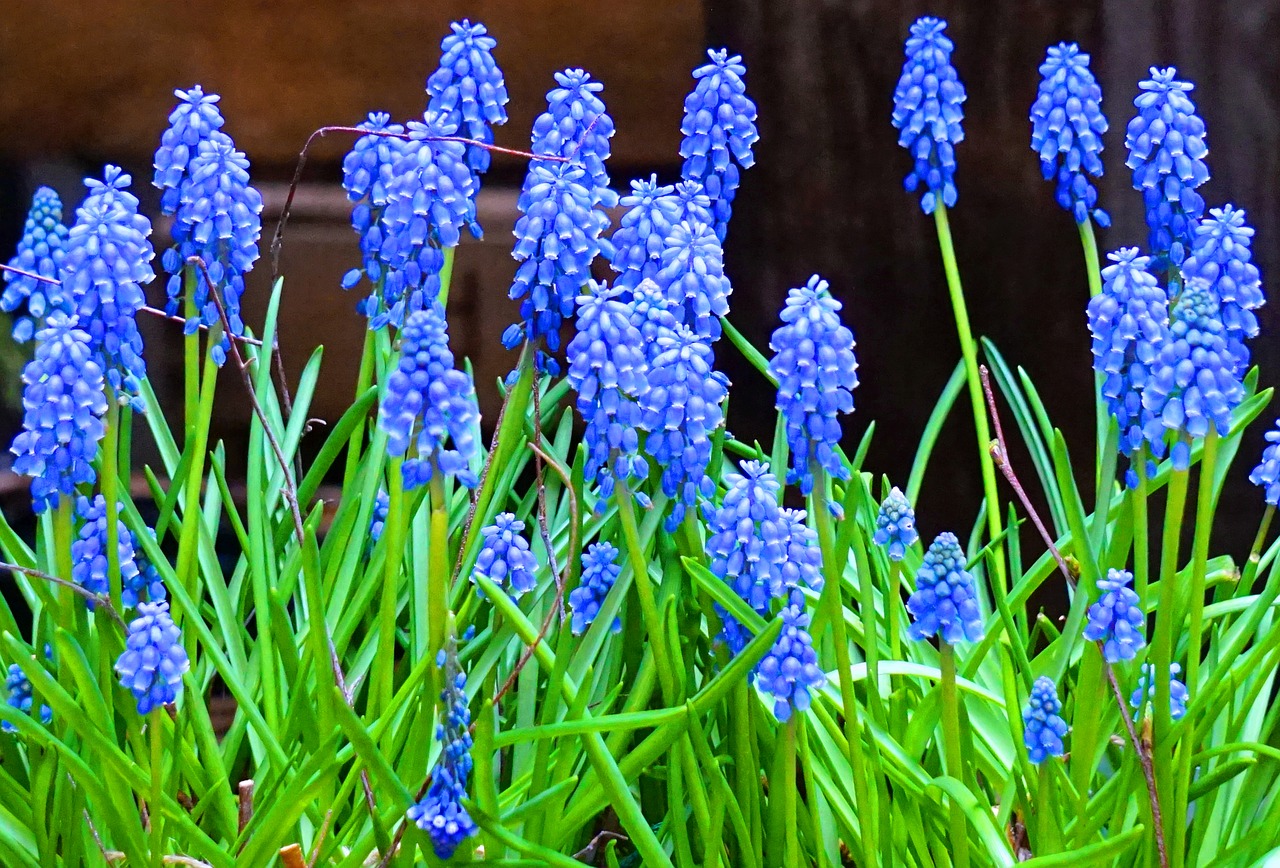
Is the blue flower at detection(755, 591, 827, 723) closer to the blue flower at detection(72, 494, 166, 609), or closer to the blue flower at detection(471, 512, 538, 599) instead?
the blue flower at detection(471, 512, 538, 599)

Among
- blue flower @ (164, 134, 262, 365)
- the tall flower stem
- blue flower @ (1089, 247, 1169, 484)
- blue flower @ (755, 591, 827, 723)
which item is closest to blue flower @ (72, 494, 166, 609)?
blue flower @ (164, 134, 262, 365)

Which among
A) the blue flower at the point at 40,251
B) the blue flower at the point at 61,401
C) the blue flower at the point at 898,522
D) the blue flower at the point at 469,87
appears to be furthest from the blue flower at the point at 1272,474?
the blue flower at the point at 40,251

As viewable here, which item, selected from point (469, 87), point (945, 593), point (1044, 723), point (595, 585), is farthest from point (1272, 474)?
point (469, 87)

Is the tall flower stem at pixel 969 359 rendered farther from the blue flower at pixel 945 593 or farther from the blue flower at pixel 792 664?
the blue flower at pixel 792 664

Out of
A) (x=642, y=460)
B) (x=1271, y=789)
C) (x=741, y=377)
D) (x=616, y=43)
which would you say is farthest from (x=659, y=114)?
(x=1271, y=789)

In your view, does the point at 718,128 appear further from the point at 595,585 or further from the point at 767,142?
the point at 767,142
